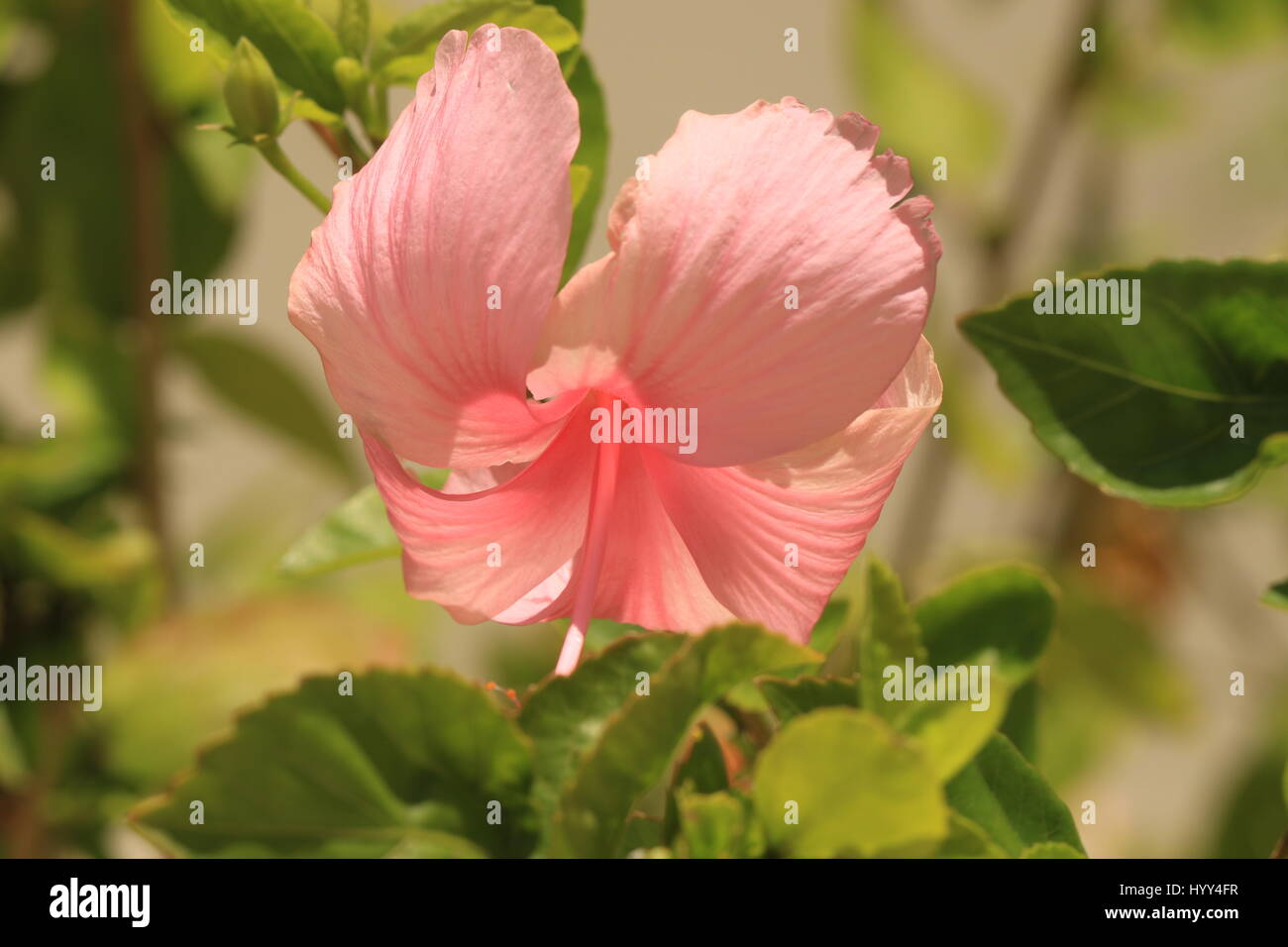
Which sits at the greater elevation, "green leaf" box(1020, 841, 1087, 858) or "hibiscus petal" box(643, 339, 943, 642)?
"hibiscus petal" box(643, 339, 943, 642)

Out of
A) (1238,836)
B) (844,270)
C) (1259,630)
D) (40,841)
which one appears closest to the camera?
(844,270)

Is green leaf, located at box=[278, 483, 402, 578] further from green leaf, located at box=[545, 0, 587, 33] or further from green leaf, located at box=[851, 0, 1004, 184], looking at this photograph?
green leaf, located at box=[851, 0, 1004, 184]

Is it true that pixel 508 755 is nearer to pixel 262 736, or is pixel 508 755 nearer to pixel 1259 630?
pixel 262 736

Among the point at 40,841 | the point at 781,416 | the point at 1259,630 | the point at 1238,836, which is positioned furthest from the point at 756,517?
the point at 1259,630

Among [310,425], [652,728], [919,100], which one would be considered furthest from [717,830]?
[919,100]

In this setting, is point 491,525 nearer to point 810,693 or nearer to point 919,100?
point 810,693

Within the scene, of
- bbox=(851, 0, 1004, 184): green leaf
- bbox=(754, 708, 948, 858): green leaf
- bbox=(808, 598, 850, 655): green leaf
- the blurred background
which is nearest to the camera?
bbox=(754, 708, 948, 858): green leaf

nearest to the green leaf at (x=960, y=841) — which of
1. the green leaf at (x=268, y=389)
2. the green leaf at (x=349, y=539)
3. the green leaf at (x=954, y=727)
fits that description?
the green leaf at (x=954, y=727)

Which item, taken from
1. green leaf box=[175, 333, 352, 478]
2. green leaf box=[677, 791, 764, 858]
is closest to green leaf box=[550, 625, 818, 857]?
green leaf box=[677, 791, 764, 858]
